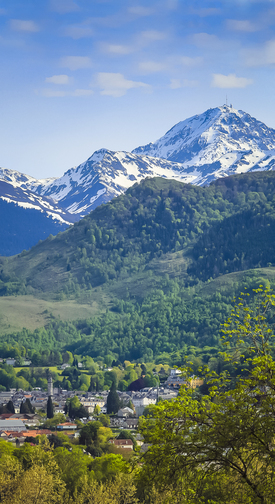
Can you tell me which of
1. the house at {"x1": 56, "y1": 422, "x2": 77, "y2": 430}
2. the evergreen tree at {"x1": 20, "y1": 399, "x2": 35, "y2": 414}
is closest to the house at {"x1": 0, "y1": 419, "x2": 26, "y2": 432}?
the house at {"x1": 56, "y1": 422, "x2": 77, "y2": 430}

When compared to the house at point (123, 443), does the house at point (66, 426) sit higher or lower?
lower

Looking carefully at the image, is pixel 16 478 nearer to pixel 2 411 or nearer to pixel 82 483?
pixel 82 483

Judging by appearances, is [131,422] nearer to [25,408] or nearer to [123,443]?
[25,408]

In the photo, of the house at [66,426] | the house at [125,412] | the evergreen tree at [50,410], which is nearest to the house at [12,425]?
the house at [66,426]

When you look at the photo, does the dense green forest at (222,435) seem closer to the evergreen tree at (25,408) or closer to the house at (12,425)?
the house at (12,425)

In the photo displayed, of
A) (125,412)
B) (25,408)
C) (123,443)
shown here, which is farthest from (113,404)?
(123,443)

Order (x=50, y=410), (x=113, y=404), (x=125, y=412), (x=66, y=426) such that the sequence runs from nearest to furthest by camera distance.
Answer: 1. (x=66, y=426)
2. (x=50, y=410)
3. (x=125, y=412)
4. (x=113, y=404)

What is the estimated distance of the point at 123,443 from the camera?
11819 centimetres

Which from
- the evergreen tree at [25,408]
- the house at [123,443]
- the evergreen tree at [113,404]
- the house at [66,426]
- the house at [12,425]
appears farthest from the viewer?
the evergreen tree at [113,404]

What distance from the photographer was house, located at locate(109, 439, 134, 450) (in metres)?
114

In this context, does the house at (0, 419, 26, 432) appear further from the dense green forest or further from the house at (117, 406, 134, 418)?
the dense green forest

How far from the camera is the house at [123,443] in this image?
113625 millimetres

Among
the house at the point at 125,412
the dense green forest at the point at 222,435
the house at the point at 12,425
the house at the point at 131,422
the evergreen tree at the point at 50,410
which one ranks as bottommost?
the house at the point at 125,412

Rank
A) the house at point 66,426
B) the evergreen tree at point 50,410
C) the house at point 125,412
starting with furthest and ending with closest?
the house at point 125,412 → the evergreen tree at point 50,410 → the house at point 66,426
